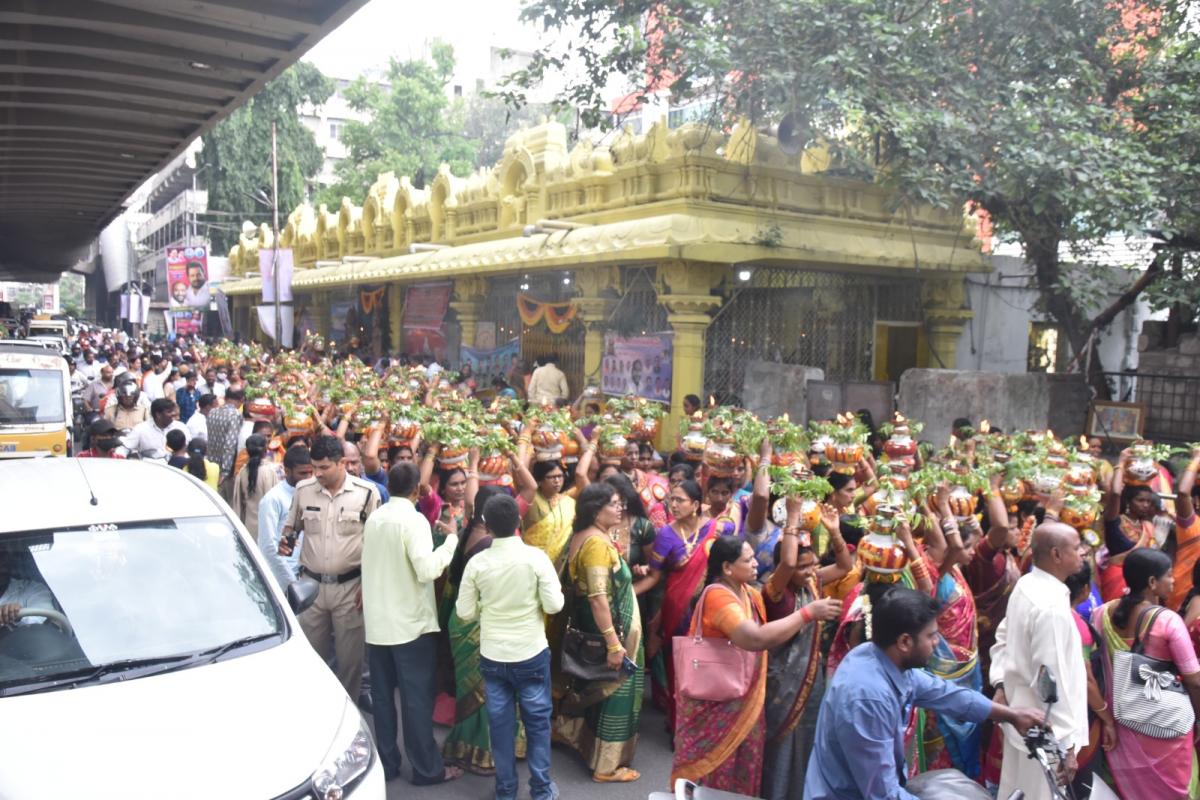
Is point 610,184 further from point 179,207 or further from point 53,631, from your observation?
point 179,207

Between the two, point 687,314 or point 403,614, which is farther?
point 687,314

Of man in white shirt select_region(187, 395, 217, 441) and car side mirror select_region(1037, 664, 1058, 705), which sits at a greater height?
man in white shirt select_region(187, 395, 217, 441)

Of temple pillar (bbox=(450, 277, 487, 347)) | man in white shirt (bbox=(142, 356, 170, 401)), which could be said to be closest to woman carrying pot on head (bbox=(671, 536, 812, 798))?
man in white shirt (bbox=(142, 356, 170, 401))

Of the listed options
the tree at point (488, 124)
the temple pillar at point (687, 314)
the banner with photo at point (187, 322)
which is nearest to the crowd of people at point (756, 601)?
the temple pillar at point (687, 314)

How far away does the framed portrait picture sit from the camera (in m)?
10.5

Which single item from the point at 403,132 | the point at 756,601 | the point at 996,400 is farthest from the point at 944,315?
the point at 403,132

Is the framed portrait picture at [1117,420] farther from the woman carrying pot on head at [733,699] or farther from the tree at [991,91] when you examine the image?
the woman carrying pot on head at [733,699]

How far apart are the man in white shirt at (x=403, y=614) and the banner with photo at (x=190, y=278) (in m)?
24.9

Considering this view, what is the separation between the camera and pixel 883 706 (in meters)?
3.04

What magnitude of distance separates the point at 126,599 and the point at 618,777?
9.08 feet

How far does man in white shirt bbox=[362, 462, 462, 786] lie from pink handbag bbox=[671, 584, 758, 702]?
1403mm

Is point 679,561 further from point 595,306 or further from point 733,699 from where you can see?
point 595,306

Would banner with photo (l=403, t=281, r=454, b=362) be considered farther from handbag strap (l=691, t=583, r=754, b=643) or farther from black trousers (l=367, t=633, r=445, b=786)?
handbag strap (l=691, t=583, r=754, b=643)

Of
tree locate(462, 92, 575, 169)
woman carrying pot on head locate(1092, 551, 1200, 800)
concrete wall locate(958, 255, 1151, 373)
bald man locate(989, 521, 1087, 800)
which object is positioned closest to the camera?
bald man locate(989, 521, 1087, 800)
